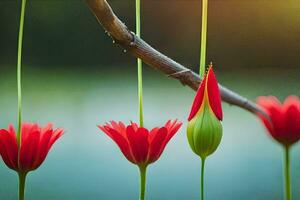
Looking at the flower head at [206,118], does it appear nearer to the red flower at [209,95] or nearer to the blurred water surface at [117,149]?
the red flower at [209,95]

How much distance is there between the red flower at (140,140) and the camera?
28cm

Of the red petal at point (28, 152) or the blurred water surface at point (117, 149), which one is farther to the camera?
the blurred water surface at point (117, 149)

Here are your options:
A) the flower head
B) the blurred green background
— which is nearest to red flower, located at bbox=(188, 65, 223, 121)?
the flower head

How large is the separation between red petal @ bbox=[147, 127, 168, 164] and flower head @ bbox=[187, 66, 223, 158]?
0.01 m

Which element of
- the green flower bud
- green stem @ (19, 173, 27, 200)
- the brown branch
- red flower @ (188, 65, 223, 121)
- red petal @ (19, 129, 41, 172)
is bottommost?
green stem @ (19, 173, 27, 200)

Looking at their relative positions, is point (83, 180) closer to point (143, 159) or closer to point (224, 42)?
point (224, 42)

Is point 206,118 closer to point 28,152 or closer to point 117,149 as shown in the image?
point 28,152

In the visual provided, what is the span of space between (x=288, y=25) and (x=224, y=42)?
72 millimetres

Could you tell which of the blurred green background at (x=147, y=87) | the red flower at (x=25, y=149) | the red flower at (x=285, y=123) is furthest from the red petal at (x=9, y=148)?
the blurred green background at (x=147, y=87)

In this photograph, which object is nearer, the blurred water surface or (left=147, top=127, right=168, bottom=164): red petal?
(left=147, top=127, right=168, bottom=164): red petal

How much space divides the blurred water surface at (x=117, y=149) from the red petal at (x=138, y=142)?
325mm

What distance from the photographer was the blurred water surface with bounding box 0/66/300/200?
24.9 inches

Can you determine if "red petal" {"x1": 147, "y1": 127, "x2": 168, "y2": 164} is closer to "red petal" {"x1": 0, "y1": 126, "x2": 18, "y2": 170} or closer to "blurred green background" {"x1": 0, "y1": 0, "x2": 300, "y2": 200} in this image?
"red petal" {"x1": 0, "y1": 126, "x2": 18, "y2": 170}

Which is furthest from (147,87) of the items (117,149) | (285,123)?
(285,123)
